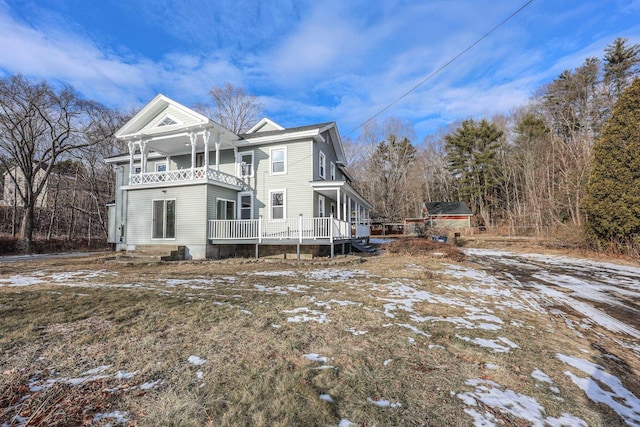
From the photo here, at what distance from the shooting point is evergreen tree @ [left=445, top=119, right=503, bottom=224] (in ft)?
119

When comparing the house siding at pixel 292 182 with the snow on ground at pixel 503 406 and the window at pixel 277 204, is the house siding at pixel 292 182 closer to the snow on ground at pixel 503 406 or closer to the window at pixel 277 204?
the window at pixel 277 204

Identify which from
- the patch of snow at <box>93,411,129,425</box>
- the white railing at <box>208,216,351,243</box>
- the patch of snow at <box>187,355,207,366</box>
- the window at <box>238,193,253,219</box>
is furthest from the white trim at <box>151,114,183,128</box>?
the patch of snow at <box>93,411,129,425</box>

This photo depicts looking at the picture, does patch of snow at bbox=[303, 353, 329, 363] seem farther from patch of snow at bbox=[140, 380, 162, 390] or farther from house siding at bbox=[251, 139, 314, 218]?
house siding at bbox=[251, 139, 314, 218]

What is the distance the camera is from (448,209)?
3512 cm

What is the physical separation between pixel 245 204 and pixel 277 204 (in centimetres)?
181

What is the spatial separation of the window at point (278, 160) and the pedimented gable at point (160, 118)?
3.77 meters

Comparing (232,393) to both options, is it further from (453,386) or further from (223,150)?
(223,150)

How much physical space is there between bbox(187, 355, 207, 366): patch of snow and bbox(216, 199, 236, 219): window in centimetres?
1105

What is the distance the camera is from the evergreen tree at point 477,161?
36.4 m

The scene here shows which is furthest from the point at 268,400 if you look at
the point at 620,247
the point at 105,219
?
the point at 105,219

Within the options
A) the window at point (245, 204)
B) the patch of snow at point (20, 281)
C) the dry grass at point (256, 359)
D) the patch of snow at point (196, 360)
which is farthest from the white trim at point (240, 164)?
the patch of snow at point (196, 360)

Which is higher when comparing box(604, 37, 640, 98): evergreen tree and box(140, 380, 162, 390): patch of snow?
box(604, 37, 640, 98): evergreen tree

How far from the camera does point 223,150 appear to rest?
15.5m

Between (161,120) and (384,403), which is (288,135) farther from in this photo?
(384,403)
